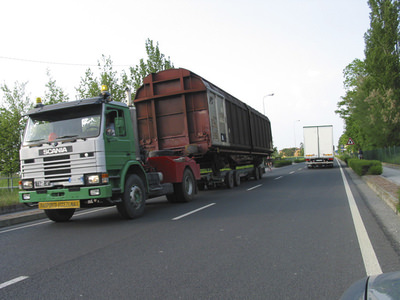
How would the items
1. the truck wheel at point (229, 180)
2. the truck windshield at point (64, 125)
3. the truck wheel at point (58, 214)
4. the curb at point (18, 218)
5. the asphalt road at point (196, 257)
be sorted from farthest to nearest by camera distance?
the truck wheel at point (229, 180), the curb at point (18, 218), the truck wheel at point (58, 214), the truck windshield at point (64, 125), the asphalt road at point (196, 257)

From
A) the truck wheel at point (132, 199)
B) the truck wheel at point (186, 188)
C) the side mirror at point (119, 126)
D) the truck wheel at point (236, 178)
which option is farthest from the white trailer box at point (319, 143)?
the side mirror at point (119, 126)

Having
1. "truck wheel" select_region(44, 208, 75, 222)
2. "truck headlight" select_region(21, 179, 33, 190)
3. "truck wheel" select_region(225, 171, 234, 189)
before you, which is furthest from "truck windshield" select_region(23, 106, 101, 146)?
"truck wheel" select_region(225, 171, 234, 189)

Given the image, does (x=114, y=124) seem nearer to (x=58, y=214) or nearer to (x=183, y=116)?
(x=58, y=214)

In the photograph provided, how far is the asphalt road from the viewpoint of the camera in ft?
11.6

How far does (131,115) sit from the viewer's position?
8.92 m

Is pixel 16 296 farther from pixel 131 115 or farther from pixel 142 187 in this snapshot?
pixel 131 115

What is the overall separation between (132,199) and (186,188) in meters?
3.17

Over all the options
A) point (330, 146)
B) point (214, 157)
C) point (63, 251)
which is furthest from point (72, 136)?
point (330, 146)

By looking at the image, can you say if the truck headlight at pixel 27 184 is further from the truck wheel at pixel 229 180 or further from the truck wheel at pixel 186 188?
the truck wheel at pixel 229 180

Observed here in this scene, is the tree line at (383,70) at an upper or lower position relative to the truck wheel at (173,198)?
upper

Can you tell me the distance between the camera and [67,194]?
721 centimetres

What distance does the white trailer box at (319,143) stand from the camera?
3072 cm

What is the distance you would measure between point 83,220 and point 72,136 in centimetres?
240

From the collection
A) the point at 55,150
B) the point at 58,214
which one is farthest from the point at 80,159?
the point at 58,214
